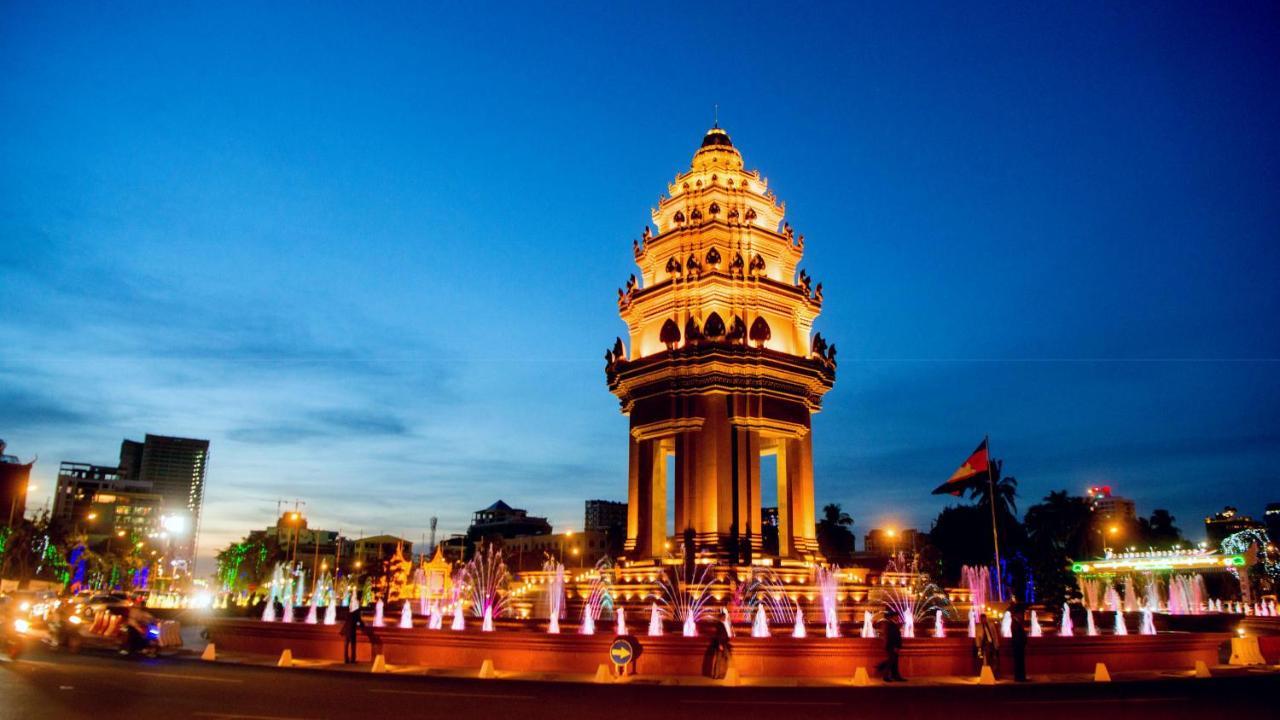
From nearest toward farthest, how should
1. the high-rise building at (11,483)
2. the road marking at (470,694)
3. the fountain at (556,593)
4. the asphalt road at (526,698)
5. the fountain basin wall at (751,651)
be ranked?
the asphalt road at (526,698), the road marking at (470,694), the fountain basin wall at (751,651), the fountain at (556,593), the high-rise building at (11,483)

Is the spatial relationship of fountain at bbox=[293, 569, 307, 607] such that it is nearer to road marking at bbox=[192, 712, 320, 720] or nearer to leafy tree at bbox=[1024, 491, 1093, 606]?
road marking at bbox=[192, 712, 320, 720]

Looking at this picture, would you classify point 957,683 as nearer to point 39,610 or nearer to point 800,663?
point 800,663

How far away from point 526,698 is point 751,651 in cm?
647

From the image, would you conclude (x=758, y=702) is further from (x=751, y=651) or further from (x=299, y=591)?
(x=299, y=591)

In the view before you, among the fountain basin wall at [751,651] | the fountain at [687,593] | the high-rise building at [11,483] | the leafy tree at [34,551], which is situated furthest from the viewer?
the high-rise building at [11,483]

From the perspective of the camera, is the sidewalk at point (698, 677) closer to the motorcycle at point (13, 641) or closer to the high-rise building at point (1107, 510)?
the motorcycle at point (13, 641)

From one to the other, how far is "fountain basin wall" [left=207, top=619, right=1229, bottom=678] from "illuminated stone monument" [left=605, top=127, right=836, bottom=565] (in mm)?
13831

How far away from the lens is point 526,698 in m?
16.7

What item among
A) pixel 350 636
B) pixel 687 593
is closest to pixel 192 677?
pixel 350 636

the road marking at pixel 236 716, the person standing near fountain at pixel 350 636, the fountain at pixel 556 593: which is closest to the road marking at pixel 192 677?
the person standing near fountain at pixel 350 636

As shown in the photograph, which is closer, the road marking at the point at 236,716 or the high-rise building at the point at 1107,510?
the road marking at the point at 236,716

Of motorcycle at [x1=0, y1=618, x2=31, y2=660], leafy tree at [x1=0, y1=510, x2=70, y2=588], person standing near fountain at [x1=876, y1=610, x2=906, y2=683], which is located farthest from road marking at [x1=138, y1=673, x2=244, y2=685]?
leafy tree at [x1=0, y1=510, x2=70, y2=588]

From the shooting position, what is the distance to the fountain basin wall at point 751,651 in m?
21.1

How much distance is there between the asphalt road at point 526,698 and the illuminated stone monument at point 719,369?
667 inches
